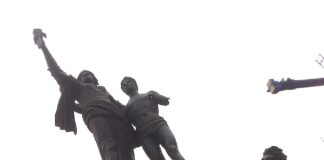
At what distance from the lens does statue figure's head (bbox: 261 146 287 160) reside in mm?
8578

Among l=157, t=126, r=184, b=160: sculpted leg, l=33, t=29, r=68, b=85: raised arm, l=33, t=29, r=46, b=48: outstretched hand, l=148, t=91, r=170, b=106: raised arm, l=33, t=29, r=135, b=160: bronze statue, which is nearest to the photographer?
l=157, t=126, r=184, b=160: sculpted leg

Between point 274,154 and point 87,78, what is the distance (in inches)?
168

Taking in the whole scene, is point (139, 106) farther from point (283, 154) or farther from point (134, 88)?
point (283, 154)

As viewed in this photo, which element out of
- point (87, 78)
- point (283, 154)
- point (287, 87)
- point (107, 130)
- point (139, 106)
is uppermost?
point (287, 87)

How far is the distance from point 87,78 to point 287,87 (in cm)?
455

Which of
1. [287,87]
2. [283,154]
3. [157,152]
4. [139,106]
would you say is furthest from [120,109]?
[287,87]

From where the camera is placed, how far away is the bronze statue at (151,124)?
9953 mm

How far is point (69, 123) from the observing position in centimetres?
1084

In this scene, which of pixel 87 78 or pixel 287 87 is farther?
pixel 287 87

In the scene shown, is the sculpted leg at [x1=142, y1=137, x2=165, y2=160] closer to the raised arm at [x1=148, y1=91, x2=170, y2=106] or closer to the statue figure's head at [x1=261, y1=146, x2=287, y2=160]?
the raised arm at [x1=148, y1=91, x2=170, y2=106]

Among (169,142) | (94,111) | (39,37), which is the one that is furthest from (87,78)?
(169,142)

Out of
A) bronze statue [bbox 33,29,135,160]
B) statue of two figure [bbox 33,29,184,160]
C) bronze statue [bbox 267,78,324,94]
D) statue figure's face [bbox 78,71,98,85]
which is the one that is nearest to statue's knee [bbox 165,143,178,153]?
statue of two figure [bbox 33,29,184,160]

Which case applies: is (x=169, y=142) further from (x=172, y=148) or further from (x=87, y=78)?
(x=87, y=78)

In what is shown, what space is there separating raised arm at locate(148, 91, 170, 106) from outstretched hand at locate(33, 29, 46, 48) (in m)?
2.22
